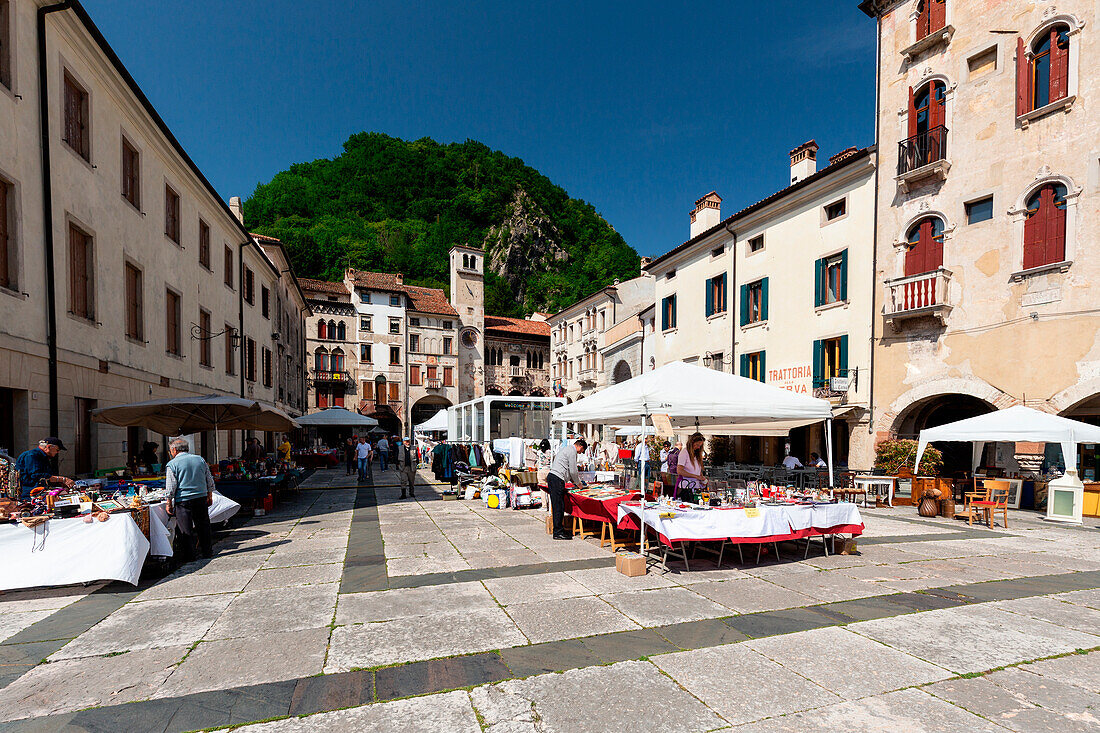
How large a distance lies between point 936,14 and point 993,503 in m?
14.8

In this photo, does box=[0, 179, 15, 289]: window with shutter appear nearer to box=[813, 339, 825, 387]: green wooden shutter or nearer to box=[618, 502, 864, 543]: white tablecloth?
box=[618, 502, 864, 543]: white tablecloth

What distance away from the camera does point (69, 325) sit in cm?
1044

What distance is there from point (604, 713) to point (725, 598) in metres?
2.90

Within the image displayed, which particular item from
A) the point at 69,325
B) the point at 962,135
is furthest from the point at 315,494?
the point at 962,135

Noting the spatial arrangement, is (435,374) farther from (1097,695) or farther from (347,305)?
(1097,695)

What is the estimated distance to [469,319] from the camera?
54.9m

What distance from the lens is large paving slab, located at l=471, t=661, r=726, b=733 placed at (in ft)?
11.6

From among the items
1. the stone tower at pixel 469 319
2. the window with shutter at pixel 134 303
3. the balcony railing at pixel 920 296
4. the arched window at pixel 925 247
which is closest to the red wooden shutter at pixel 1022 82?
the arched window at pixel 925 247

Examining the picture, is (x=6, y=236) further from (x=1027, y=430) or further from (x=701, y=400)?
(x=1027, y=430)

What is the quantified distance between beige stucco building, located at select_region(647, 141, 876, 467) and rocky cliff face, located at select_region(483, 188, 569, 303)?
167 ft

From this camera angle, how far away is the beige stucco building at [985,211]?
13.4 meters

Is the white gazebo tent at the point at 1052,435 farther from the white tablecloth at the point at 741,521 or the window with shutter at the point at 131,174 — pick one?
the window with shutter at the point at 131,174

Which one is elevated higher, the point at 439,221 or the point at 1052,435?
the point at 439,221

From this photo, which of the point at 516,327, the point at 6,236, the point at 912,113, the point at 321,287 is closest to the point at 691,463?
the point at 6,236
